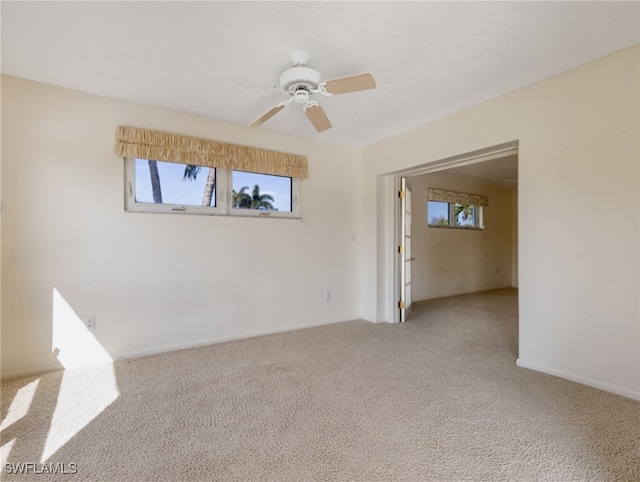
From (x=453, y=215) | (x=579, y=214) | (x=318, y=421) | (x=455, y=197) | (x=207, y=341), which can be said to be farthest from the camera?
(x=453, y=215)

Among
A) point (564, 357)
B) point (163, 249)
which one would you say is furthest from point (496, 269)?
point (163, 249)

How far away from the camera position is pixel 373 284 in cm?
430

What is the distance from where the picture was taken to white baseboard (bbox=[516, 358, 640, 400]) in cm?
217

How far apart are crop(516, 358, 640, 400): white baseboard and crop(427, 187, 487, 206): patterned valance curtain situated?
383 centimetres

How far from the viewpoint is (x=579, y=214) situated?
2.38 metres

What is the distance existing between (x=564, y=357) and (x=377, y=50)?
283cm

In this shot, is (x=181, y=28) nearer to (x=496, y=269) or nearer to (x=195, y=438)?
(x=195, y=438)

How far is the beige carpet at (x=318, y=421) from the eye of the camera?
1.53 meters

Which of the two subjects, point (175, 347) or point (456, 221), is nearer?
point (175, 347)

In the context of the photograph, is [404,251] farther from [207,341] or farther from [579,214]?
[207,341]

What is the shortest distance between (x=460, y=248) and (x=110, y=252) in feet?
20.6

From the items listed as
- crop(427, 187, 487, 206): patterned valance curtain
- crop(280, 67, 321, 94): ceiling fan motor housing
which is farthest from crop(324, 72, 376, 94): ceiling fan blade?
crop(427, 187, 487, 206): patterned valance curtain

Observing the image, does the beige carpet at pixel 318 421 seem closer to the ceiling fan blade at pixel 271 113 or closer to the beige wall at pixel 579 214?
the beige wall at pixel 579 214

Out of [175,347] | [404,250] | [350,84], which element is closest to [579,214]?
[350,84]
